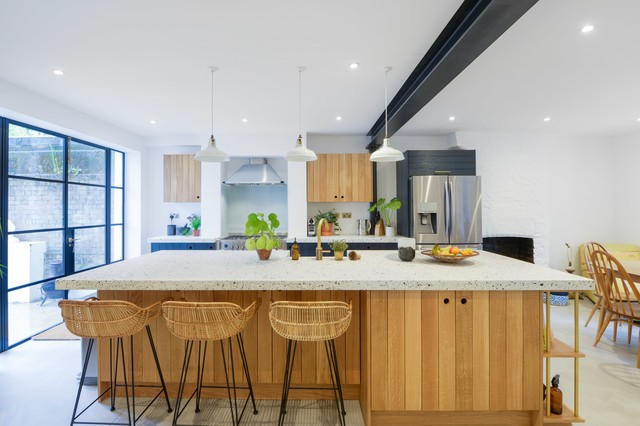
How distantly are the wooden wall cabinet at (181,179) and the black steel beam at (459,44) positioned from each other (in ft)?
11.3

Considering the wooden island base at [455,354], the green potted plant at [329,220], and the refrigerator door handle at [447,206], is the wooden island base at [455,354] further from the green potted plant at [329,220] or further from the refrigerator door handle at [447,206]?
the green potted plant at [329,220]

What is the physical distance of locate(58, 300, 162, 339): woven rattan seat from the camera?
5.90ft

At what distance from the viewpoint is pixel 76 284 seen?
74.2 inches

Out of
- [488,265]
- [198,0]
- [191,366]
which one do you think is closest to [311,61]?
[198,0]

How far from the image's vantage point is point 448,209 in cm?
441

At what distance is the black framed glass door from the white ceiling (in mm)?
661

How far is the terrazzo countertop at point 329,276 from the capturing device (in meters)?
1.79

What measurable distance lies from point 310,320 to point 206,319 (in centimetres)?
59

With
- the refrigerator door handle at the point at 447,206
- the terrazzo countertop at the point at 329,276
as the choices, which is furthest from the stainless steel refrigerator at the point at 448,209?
the terrazzo countertop at the point at 329,276

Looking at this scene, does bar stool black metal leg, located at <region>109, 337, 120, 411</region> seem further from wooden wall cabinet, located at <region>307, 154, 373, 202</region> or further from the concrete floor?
wooden wall cabinet, located at <region>307, 154, 373, 202</region>

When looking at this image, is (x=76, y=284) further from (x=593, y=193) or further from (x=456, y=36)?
(x=593, y=193)

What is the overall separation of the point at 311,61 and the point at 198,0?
3.32 ft

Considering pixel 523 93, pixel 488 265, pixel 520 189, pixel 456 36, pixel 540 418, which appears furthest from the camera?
pixel 520 189

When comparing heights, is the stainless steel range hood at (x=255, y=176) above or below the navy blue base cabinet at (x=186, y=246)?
above
